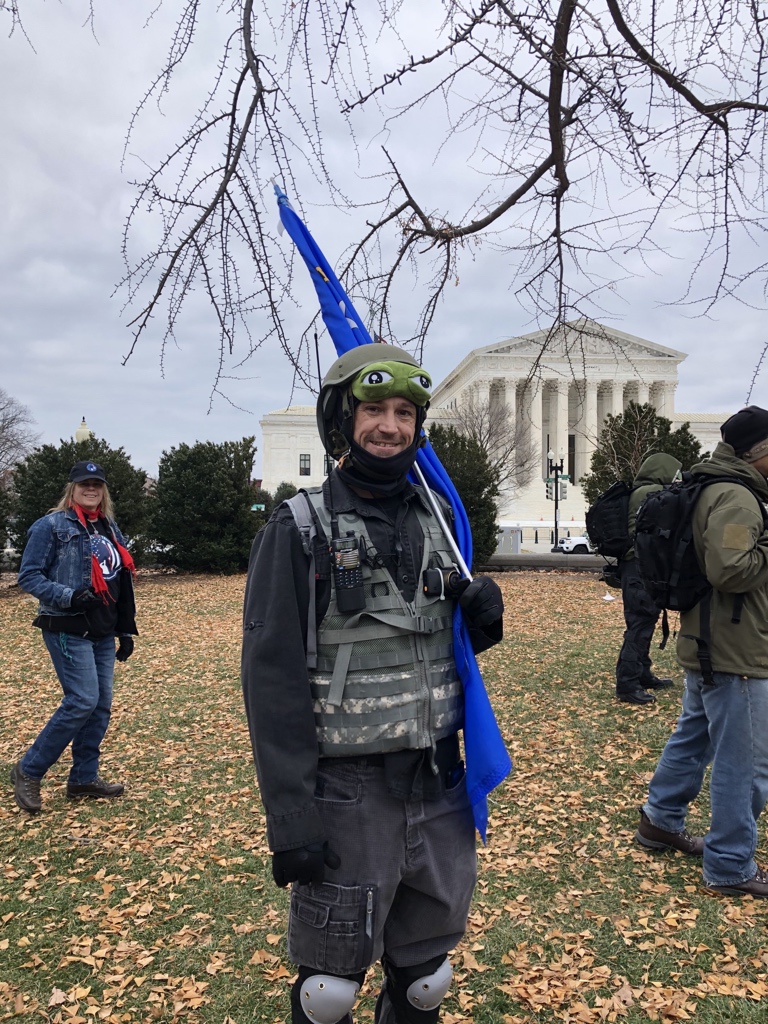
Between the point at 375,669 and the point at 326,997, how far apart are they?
0.92m

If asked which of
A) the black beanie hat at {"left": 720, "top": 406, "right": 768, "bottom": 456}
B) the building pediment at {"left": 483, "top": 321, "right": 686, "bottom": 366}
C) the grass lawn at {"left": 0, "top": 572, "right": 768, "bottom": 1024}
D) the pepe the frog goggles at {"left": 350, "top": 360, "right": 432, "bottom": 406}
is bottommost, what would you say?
the grass lawn at {"left": 0, "top": 572, "right": 768, "bottom": 1024}

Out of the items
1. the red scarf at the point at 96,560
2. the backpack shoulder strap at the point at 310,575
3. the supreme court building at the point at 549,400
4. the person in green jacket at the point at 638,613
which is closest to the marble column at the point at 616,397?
the supreme court building at the point at 549,400

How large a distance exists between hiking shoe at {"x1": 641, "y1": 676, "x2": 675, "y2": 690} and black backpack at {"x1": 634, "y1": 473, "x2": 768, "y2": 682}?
4645 millimetres

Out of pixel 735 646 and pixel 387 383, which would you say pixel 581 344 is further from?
pixel 387 383

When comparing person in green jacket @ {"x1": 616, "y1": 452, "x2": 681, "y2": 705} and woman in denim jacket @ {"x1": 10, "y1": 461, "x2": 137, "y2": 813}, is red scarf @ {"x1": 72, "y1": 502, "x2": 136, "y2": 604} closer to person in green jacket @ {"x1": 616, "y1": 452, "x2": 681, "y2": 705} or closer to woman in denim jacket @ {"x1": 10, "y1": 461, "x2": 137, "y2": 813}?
woman in denim jacket @ {"x1": 10, "y1": 461, "x2": 137, "y2": 813}

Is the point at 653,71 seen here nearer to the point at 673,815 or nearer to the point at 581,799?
the point at 673,815

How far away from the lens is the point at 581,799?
17.4 feet

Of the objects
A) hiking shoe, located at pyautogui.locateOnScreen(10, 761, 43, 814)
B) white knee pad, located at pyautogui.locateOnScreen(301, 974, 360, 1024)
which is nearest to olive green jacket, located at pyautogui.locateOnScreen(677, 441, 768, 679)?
white knee pad, located at pyautogui.locateOnScreen(301, 974, 360, 1024)

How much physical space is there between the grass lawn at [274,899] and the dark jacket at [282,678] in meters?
1.80

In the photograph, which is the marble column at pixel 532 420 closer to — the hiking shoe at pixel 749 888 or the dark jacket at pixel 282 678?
the hiking shoe at pixel 749 888

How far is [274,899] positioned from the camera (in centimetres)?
405

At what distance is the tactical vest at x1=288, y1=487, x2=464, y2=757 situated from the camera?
6.68ft

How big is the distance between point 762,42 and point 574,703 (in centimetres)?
616

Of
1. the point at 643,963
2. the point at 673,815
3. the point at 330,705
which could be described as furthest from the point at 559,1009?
the point at 330,705
